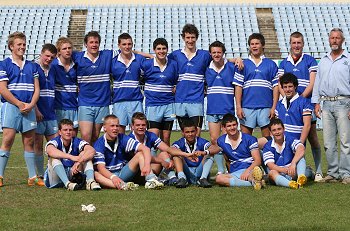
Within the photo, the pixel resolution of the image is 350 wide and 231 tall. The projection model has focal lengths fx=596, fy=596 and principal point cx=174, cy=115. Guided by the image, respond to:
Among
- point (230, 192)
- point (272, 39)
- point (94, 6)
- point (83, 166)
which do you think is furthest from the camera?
point (94, 6)

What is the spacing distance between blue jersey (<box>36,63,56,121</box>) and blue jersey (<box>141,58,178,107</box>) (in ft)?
3.73

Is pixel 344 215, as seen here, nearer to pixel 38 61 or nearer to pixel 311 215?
pixel 311 215

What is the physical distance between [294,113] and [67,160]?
8.84ft

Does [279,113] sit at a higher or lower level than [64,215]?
higher

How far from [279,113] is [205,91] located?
1027mm

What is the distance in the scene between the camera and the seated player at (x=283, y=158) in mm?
6543

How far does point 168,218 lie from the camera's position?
474 cm

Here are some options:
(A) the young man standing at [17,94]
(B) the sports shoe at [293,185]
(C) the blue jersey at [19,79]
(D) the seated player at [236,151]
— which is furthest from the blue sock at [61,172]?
(B) the sports shoe at [293,185]

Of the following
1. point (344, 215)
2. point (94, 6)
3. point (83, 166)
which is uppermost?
point (94, 6)

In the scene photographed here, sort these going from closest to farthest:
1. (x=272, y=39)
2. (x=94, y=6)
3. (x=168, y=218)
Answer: (x=168, y=218) < (x=272, y=39) < (x=94, y=6)

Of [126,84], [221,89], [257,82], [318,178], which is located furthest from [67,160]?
[318,178]

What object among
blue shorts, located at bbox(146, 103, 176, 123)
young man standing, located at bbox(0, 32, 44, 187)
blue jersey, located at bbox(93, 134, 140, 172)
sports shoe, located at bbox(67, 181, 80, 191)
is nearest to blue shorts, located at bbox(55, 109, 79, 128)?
young man standing, located at bbox(0, 32, 44, 187)

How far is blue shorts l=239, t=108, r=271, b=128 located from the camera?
23.7 ft

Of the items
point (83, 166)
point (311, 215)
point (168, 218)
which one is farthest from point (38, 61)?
point (311, 215)
